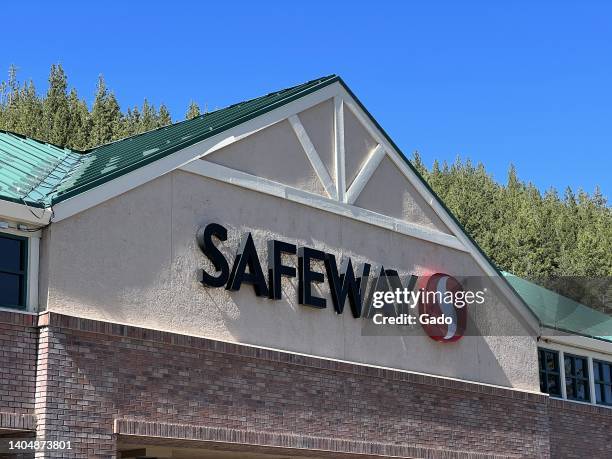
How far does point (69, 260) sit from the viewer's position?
14.3 metres

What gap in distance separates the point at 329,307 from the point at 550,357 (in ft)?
26.5

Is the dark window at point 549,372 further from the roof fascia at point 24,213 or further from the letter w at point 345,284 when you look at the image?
the roof fascia at point 24,213

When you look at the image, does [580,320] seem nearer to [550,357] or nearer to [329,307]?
[550,357]

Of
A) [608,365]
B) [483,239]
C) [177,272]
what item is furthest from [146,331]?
[483,239]

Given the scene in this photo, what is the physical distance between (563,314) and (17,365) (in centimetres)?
1570

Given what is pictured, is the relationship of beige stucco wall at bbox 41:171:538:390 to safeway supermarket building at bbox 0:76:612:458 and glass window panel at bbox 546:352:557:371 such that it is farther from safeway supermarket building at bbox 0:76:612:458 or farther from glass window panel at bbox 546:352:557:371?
glass window panel at bbox 546:352:557:371

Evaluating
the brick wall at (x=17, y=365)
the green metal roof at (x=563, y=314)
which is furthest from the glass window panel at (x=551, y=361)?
the brick wall at (x=17, y=365)

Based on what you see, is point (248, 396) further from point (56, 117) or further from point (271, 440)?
point (56, 117)

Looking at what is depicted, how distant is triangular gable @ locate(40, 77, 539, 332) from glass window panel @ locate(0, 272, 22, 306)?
2.21 meters

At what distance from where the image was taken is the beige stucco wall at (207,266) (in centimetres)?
1456

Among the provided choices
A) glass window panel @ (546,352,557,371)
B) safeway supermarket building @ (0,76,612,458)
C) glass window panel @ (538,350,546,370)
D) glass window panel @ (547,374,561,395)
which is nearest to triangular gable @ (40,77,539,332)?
safeway supermarket building @ (0,76,612,458)

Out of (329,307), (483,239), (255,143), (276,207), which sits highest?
(483,239)

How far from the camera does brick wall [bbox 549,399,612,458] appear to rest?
23.5 meters

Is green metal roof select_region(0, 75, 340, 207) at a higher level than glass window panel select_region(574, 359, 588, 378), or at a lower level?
higher
